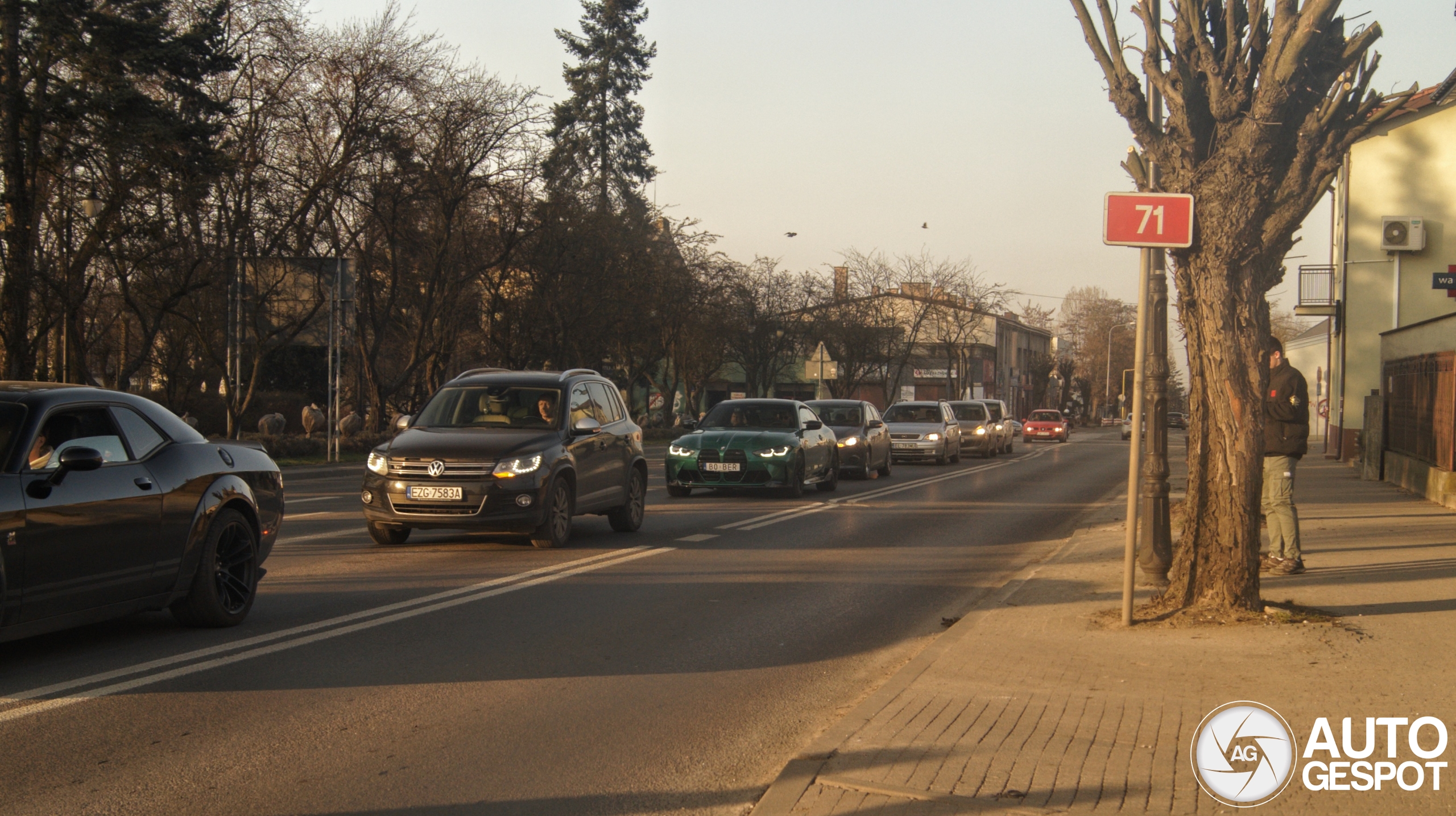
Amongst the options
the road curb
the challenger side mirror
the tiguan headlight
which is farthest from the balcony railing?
the challenger side mirror

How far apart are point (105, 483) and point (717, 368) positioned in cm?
4764

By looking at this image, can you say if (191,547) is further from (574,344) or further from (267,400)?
(267,400)

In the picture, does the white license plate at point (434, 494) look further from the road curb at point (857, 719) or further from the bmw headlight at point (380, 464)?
the road curb at point (857, 719)

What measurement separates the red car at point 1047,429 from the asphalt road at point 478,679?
4649cm

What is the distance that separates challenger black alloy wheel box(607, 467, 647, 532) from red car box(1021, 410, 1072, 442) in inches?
1748

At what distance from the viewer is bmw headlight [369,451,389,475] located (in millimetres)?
11422

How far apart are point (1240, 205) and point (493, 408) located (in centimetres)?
744

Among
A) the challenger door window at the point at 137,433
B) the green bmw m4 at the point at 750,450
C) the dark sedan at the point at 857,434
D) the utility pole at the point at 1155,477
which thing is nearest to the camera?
the challenger door window at the point at 137,433

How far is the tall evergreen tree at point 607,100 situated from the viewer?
179 feet

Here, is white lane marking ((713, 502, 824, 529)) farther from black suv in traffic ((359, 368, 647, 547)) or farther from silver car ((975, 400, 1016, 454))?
silver car ((975, 400, 1016, 454))

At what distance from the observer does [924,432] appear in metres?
31.0

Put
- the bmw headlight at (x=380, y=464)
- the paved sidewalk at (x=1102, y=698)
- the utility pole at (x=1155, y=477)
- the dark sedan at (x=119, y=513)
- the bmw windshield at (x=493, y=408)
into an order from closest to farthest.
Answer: the paved sidewalk at (x=1102, y=698), the dark sedan at (x=119, y=513), the utility pole at (x=1155, y=477), the bmw headlight at (x=380, y=464), the bmw windshield at (x=493, y=408)

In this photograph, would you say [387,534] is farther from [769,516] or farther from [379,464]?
[769,516]

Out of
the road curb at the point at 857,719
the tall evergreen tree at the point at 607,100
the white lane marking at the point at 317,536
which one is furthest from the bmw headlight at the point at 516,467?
the tall evergreen tree at the point at 607,100
